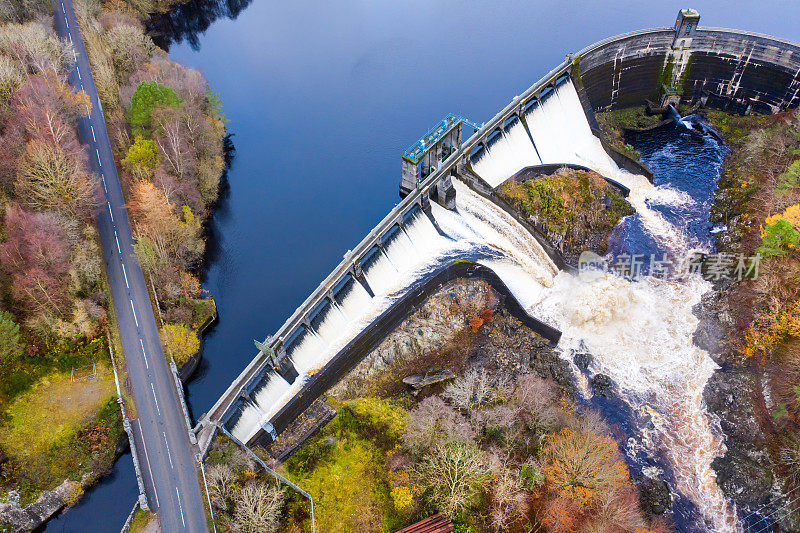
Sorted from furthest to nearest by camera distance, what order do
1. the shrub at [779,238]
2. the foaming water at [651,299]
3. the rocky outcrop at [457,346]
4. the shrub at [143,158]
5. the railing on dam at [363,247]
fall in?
1. the shrub at [143,158]
2. the shrub at [779,238]
3. the rocky outcrop at [457,346]
4. the foaming water at [651,299]
5. the railing on dam at [363,247]

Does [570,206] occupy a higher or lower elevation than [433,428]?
higher

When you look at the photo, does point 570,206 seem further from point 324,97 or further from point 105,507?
point 105,507

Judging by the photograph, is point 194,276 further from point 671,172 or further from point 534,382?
point 671,172

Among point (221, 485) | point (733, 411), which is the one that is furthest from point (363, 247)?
point (733, 411)

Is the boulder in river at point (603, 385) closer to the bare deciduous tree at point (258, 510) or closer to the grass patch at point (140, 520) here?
the bare deciduous tree at point (258, 510)

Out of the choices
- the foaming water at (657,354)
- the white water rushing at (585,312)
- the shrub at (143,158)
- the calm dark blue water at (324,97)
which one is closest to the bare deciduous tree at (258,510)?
the white water rushing at (585,312)

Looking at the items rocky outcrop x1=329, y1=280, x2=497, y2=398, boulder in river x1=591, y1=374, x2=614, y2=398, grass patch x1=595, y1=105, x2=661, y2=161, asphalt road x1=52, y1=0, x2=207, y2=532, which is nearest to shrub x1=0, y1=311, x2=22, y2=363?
asphalt road x1=52, y1=0, x2=207, y2=532
